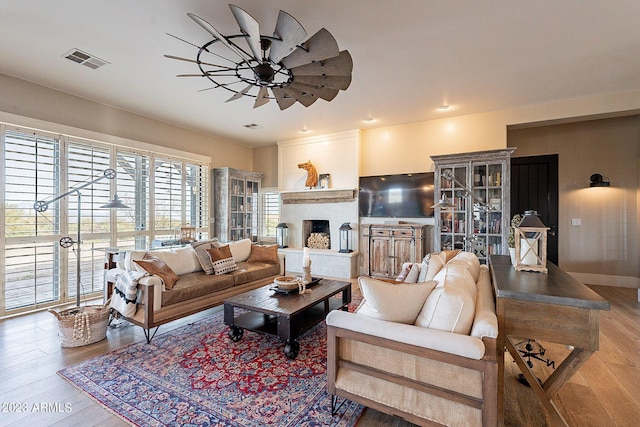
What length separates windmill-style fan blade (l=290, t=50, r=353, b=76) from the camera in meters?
2.21

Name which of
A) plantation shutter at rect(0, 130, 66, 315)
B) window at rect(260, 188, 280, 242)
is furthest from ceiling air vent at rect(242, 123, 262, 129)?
plantation shutter at rect(0, 130, 66, 315)

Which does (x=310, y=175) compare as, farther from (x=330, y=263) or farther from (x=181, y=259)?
(x=181, y=259)

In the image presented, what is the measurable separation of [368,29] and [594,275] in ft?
18.9

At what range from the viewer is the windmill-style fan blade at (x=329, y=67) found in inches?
87.1

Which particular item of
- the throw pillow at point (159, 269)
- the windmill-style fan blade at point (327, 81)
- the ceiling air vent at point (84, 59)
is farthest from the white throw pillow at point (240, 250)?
the windmill-style fan blade at point (327, 81)

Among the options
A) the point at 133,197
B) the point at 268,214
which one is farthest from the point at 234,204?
the point at 133,197

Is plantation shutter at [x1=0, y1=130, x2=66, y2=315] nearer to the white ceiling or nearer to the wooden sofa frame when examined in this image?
the white ceiling

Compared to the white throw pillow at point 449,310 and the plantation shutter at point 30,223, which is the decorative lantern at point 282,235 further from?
the white throw pillow at point 449,310

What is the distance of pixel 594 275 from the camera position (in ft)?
16.8

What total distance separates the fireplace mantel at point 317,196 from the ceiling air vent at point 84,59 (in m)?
4.01

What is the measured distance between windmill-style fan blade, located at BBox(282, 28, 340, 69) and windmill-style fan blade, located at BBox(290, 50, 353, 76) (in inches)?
3.8

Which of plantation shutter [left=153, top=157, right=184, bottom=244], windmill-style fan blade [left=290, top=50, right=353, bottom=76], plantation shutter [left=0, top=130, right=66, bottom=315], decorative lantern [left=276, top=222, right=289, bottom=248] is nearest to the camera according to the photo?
windmill-style fan blade [left=290, top=50, right=353, bottom=76]

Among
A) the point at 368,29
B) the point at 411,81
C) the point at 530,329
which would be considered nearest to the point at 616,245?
the point at 411,81

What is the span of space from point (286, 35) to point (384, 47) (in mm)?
1385
